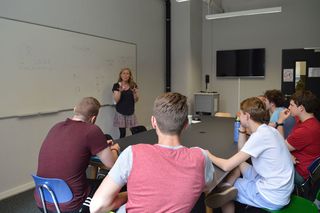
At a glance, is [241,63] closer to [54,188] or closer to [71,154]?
[71,154]

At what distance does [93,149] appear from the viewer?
5.92 ft

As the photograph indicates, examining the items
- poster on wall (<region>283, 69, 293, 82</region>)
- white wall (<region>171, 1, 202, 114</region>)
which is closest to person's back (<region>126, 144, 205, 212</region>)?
white wall (<region>171, 1, 202, 114</region>)

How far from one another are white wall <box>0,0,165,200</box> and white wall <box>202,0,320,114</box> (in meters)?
1.43

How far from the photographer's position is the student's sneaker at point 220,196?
1792 mm

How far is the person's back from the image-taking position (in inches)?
45.6

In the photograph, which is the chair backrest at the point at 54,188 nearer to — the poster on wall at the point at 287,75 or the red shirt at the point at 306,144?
the red shirt at the point at 306,144

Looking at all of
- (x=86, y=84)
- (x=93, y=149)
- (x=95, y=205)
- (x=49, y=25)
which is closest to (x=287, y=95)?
(x=86, y=84)

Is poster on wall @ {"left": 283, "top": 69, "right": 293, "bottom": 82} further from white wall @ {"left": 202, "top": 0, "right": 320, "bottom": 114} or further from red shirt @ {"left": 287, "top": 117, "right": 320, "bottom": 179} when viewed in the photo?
red shirt @ {"left": 287, "top": 117, "right": 320, "bottom": 179}

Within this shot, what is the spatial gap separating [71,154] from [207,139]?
4.89ft

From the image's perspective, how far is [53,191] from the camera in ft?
5.60

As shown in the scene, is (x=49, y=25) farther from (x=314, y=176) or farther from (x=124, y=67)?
(x=314, y=176)

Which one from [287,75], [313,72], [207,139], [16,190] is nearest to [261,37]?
[287,75]

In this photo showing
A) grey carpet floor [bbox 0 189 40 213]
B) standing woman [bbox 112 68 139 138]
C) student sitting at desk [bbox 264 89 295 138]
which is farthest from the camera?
standing woman [bbox 112 68 139 138]

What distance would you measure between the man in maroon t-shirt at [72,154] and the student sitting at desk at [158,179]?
57 centimetres
